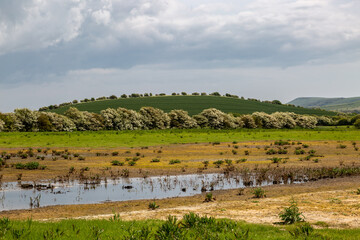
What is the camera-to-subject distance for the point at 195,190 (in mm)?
25016

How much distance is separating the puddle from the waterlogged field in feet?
0.98

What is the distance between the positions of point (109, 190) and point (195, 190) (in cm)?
642

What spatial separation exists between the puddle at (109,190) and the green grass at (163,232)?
9735 millimetres

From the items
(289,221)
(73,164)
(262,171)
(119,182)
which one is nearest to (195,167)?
(262,171)

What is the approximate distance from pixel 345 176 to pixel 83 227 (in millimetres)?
24686

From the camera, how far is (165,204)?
2017 cm

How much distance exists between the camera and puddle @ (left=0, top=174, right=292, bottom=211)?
2191 cm

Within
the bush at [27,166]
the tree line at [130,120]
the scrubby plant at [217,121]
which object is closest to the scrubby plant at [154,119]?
the tree line at [130,120]

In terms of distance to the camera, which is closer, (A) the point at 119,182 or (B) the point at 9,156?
(A) the point at 119,182

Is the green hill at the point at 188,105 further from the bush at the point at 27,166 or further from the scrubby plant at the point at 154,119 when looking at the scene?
the bush at the point at 27,166

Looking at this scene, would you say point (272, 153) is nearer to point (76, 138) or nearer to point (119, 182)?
point (119, 182)

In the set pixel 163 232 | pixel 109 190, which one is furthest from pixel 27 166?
pixel 163 232

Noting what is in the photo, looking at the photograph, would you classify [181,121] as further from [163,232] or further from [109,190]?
[163,232]

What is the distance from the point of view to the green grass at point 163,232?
10.2 metres
